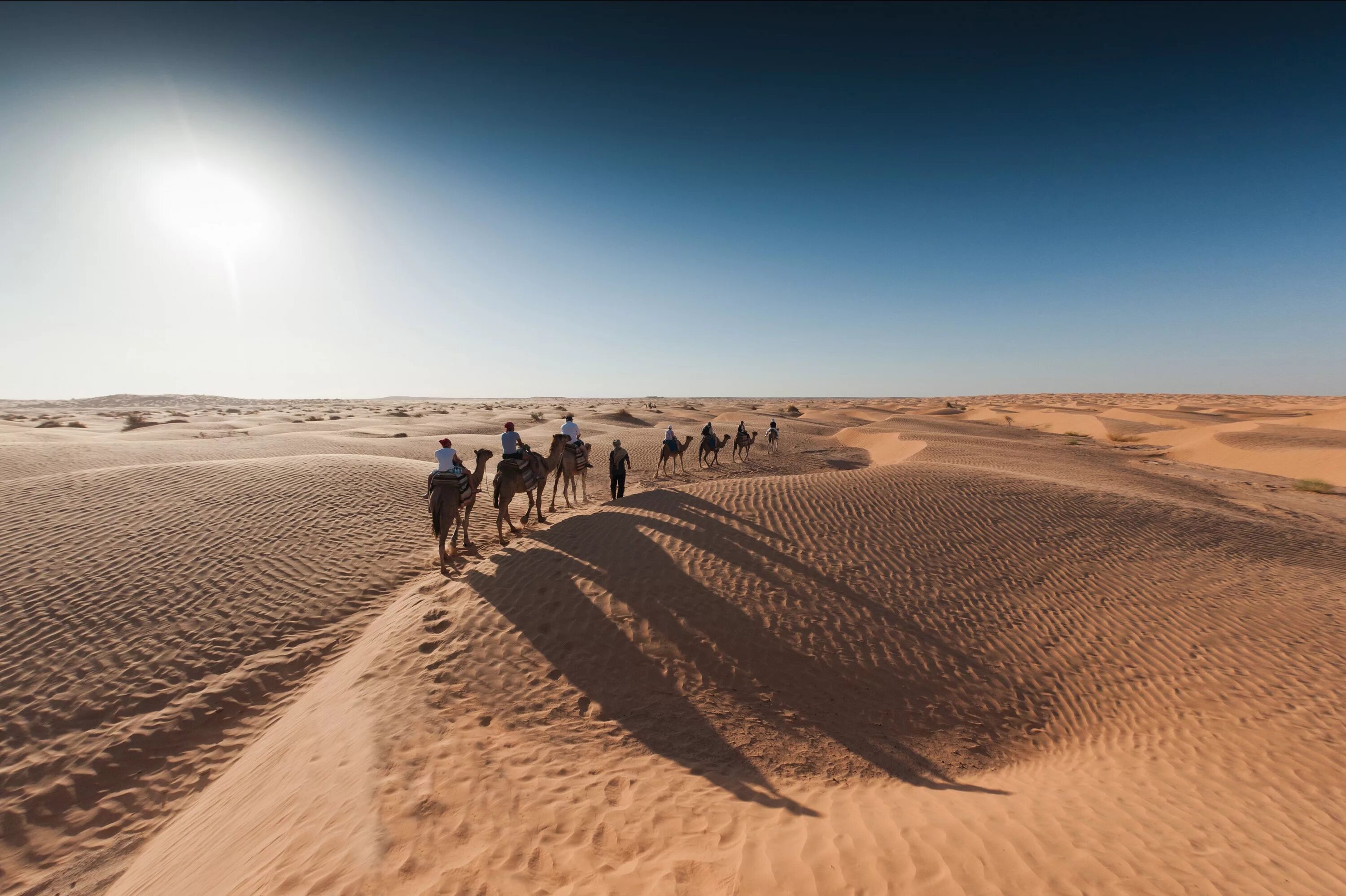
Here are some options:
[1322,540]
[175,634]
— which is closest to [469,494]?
[175,634]

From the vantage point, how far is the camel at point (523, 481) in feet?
38.7

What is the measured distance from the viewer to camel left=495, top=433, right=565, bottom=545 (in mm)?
11797

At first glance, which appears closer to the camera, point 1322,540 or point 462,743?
point 462,743

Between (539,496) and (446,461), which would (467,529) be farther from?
(539,496)

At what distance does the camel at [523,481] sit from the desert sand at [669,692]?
64 centimetres

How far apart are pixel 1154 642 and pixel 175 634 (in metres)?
17.3

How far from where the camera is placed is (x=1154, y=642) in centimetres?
895

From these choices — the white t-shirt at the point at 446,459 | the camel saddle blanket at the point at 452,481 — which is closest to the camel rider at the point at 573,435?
the camel saddle blanket at the point at 452,481

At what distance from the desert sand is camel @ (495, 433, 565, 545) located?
639 mm

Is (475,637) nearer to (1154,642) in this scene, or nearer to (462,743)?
(462,743)

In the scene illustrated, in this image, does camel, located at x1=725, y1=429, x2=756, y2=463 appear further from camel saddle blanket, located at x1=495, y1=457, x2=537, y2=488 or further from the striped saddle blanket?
camel saddle blanket, located at x1=495, y1=457, x2=537, y2=488

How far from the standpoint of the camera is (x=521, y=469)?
39.8 feet

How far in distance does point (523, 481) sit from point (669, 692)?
706 cm

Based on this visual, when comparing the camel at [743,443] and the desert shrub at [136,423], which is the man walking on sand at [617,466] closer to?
the camel at [743,443]
